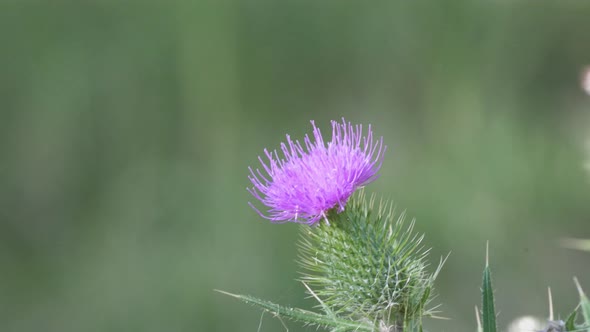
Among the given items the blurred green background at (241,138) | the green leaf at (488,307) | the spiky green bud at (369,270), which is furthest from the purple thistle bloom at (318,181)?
the blurred green background at (241,138)

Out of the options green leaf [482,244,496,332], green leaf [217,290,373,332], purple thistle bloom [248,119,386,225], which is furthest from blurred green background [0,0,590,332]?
green leaf [482,244,496,332]

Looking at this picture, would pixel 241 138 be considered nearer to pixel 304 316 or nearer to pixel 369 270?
pixel 369 270

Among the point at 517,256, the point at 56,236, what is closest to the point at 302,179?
the point at 517,256

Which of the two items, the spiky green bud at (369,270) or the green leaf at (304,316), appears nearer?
the green leaf at (304,316)

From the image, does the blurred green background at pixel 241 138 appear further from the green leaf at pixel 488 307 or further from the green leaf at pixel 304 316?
the green leaf at pixel 488 307

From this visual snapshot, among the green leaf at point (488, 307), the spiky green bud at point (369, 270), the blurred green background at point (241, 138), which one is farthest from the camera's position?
the blurred green background at point (241, 138)

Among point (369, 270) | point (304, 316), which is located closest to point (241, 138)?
point (369, 270)

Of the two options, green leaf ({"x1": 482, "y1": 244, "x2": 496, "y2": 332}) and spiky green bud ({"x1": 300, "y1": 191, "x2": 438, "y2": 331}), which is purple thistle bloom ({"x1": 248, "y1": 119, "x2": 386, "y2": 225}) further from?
green leaf ({"x1": 482, "y1": 244, "x2": 496, "y2": 332})
